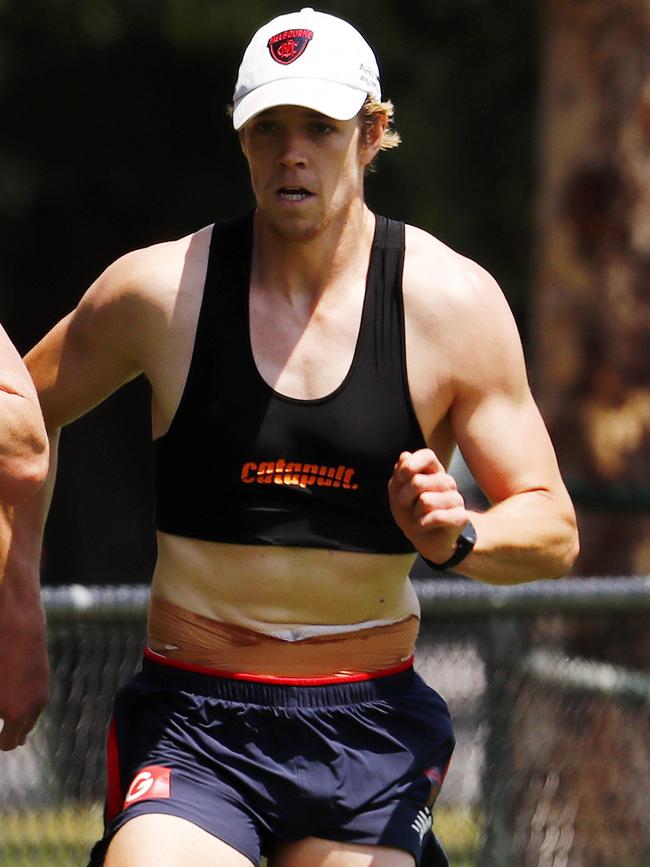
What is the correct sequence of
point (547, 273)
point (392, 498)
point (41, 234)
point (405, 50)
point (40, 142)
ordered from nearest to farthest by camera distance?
point (392, 498), point (547, 273), point (405, 50), point (40, 142), point (41, 234)

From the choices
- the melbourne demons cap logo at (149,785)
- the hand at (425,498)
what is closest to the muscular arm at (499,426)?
the hand at (425,498)

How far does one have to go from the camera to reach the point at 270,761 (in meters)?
3.94

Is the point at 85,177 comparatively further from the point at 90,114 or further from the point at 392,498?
the point at 392,498

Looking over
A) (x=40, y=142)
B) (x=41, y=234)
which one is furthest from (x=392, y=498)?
(x=41, y=234)

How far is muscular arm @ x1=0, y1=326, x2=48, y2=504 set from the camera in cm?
339

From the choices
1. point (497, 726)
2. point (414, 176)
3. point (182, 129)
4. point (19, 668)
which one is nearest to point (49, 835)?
point (497, 726)

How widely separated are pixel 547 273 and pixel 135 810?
5.00m

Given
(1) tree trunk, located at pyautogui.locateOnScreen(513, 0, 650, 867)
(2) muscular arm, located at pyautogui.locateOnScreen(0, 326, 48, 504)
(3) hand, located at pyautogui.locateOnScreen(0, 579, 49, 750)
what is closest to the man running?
(3) hand, located at pyautogui.locateOnScreen(0, 579, 49, 750)

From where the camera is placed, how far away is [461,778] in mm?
6270

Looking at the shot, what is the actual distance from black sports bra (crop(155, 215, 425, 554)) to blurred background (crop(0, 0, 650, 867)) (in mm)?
1449

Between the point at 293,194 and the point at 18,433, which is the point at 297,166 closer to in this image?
the point at 293,194

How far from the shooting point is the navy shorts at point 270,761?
390cm

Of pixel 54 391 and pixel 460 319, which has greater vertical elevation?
pixel 460 319

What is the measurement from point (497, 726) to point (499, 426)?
7.32 ft
